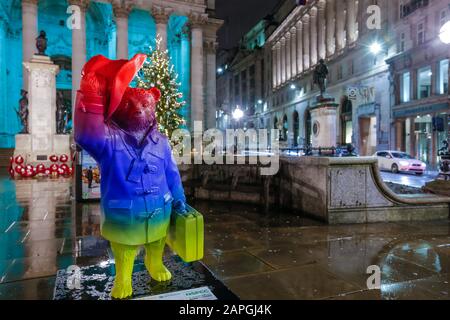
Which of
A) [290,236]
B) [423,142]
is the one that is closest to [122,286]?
[290,236]

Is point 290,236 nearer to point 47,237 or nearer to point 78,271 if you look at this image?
point 78,271

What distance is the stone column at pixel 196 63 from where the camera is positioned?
30312 mm

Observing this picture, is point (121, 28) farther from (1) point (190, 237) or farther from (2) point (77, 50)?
(1) point (190, 237)

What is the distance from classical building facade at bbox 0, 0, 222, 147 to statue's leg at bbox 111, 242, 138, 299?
24570mm

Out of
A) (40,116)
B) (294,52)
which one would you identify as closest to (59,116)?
(40,116)

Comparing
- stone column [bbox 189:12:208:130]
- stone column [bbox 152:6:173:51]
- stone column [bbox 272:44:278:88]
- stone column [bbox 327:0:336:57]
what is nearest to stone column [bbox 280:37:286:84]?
stone column [bbox 272:44:278:88]

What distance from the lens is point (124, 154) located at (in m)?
2.96

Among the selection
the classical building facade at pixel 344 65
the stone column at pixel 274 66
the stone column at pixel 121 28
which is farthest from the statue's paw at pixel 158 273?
the stone column at pixel 274 66

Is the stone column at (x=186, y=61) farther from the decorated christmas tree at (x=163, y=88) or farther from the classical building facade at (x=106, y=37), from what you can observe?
the decorated christmas tree at (x=163, y=88)

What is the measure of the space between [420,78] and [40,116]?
98.7 feet

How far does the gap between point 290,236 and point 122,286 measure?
363 cm

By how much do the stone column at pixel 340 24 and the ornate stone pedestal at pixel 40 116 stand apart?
120 feet

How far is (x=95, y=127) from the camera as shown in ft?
9.05

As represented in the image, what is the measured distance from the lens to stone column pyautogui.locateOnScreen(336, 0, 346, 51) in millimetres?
42781
